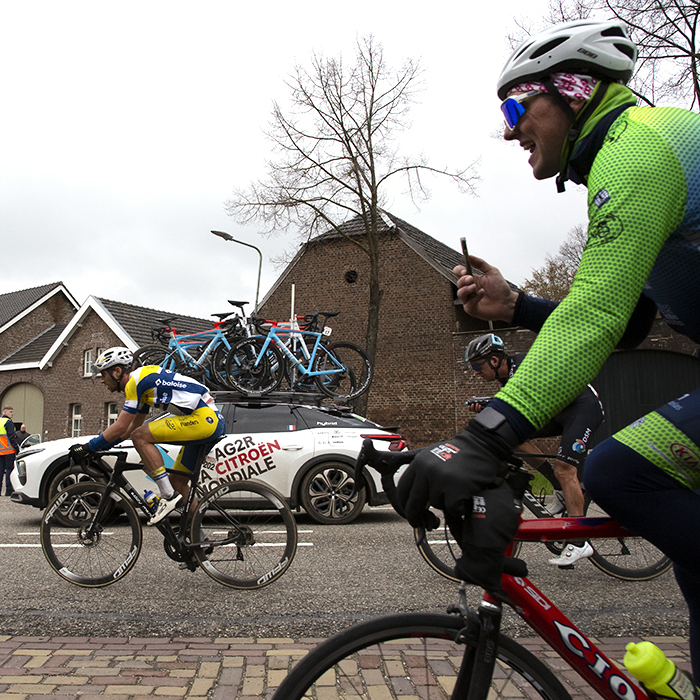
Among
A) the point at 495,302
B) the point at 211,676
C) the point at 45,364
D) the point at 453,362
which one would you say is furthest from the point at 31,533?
the point at 45,364

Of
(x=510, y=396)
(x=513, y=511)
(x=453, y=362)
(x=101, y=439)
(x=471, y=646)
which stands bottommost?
(x=453, y=362)

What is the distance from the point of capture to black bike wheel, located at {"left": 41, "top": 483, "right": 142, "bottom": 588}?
4.89 meters

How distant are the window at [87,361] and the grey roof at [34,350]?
160 inches

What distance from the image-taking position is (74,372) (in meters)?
32.4

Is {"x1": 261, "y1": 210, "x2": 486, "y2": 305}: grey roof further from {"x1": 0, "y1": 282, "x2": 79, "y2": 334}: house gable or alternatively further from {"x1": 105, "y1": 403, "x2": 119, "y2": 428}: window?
{"x1": 0, "y1": 282, "x2": 79, "y2": 334}: house gable

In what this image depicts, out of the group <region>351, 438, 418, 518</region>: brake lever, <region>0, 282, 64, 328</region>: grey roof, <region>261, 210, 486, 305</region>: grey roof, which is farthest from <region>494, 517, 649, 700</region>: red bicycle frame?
<region>0, 282, 64, 328</region>: grey roof

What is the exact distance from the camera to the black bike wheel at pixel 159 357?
12.7 metres

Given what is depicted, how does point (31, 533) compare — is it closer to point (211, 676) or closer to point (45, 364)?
point (211, 676)

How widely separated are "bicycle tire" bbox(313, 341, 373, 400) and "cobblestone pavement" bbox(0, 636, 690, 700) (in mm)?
8409

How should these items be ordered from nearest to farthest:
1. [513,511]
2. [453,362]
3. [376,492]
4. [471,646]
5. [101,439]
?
1. [513,511]
2. [471,646]
3. [101,439]
4. [376,492]
5. [453,362]

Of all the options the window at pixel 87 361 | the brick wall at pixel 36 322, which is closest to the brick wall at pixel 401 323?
the window at pixel 87 361

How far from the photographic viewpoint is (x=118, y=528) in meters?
4.91

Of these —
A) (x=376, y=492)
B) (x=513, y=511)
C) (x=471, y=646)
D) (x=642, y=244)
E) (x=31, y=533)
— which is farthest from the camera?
(x=376, y=492)

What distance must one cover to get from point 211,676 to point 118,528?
83.3 inches
